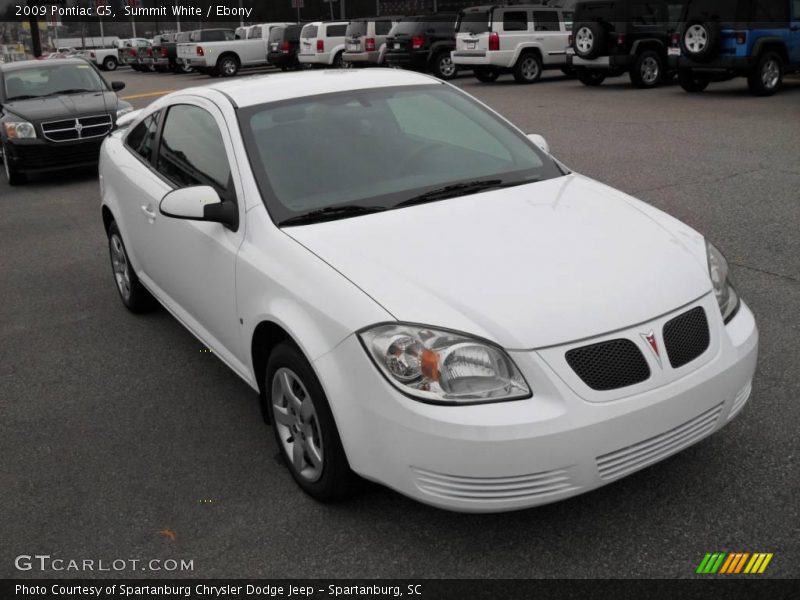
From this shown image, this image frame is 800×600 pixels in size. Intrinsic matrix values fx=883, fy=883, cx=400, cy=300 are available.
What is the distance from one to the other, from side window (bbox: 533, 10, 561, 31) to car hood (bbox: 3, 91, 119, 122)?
1236cm

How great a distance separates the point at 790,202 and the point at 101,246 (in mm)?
6362

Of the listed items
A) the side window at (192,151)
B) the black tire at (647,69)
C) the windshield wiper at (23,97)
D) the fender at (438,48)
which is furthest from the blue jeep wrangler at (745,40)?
the side window at (192,151)

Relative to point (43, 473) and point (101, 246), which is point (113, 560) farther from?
point (101, 246)

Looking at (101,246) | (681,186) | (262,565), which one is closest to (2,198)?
(101,246)

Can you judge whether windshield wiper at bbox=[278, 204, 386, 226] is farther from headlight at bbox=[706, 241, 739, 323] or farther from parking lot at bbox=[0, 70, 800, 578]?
headlight at bbox=[706, 241, 739, 323]

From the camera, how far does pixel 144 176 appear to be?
5188 mm

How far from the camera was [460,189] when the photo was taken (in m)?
4.05

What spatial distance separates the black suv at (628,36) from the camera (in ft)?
59.7

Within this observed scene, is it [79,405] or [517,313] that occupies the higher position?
[517,313]

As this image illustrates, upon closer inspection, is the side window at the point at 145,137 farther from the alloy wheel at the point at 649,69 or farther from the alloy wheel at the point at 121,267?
the alloy wheel at the point at 649,69

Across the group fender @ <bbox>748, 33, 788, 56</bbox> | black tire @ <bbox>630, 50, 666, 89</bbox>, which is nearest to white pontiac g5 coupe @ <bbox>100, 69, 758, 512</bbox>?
fender @ <bbox>748, 33, 788, 56</bbox>

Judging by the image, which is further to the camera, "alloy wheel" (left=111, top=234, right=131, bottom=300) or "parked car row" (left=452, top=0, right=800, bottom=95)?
"parked car row" (left=452, top=0, right=800, bottom=95)

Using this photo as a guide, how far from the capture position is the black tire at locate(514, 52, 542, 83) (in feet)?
72.3

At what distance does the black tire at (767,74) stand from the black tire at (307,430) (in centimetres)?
1459
